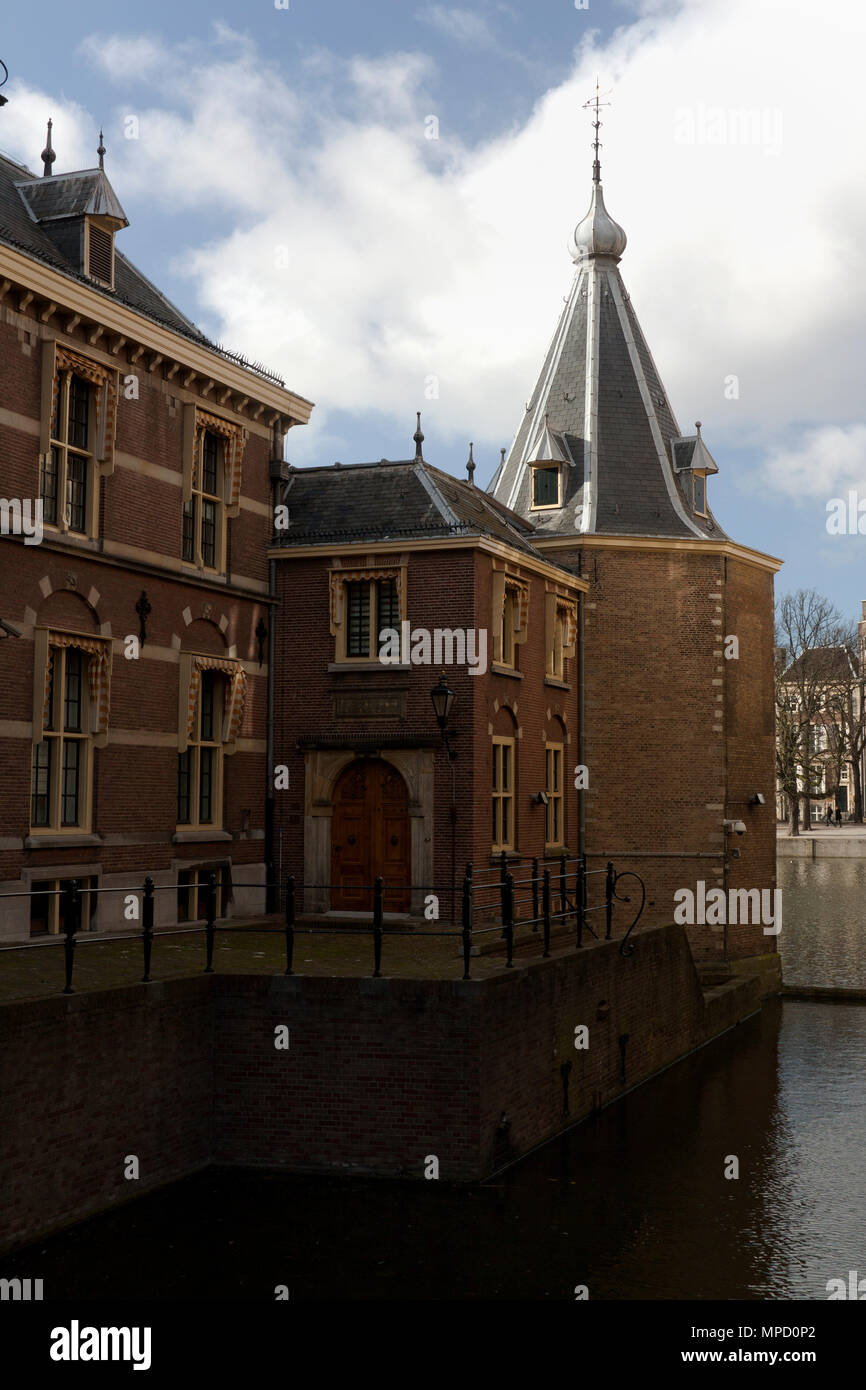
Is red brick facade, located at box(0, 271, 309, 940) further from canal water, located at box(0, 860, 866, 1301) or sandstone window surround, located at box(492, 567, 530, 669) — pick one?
canal water, located at box(0, 860, 866, 1301)

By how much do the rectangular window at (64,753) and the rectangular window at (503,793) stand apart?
→ 22.5 ft

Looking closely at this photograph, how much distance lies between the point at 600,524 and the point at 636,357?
198 inches

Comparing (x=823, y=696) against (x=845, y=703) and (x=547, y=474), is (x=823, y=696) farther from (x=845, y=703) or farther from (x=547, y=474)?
(x=547, y=474)

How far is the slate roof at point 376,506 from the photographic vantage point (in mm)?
20969

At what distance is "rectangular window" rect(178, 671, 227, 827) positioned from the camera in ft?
64.3

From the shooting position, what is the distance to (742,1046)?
21.4 meters

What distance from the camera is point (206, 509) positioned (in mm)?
20203

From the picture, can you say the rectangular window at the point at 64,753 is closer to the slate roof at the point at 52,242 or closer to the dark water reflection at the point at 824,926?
the slate roof at the point at 52,242

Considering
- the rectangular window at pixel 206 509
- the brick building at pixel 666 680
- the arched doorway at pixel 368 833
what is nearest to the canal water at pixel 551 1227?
the arched doorway at pixel 368 833

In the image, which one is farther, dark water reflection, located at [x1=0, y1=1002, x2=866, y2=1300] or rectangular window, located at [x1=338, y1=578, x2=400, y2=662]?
rectangular window, located at [x1=338, y1=578, x2=400, y2=662]

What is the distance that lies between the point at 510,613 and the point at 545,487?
5.97 m

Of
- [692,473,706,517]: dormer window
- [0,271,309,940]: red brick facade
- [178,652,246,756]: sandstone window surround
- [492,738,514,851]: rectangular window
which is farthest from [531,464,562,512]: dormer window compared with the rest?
[178,652,246,756]: sandstone window surround

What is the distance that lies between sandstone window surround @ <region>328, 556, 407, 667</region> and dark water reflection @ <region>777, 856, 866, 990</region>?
12.6 m
